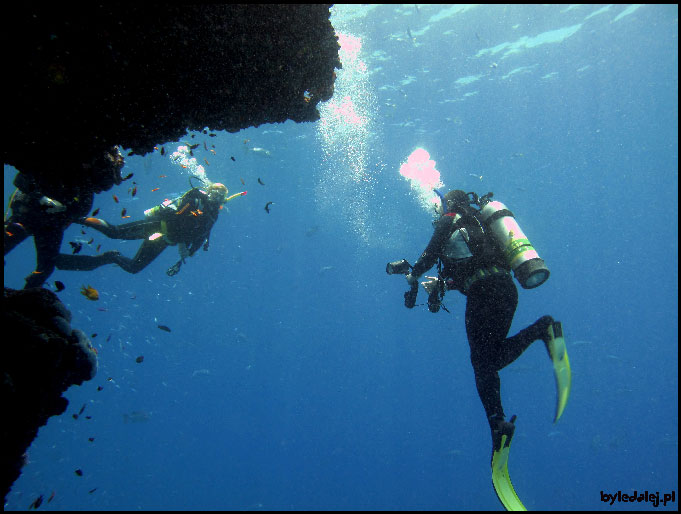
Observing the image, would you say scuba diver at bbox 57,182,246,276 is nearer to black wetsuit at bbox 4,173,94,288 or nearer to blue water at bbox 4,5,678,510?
black wetsuit at bbox 4,173,94,288

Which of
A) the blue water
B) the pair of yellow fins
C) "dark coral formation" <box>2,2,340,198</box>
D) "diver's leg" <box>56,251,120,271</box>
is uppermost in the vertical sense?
the blue water

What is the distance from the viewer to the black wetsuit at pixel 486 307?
4480 mm

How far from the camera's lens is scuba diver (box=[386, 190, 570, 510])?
4391mm

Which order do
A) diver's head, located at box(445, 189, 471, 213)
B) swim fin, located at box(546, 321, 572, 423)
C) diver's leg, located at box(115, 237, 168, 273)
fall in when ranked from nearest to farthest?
1. swim fin, located at box(546, 321, 572, 423)
2. diver's head, located at box(445, 189, 471, 213)
3. diver's leg, located at box(115, 237, 168, 273)

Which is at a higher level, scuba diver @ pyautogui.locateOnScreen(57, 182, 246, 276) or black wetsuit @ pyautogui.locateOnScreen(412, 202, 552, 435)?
scuba diver @ pyautogui.locateOnScreen(57, 182, 246, 276)

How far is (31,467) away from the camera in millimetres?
49875

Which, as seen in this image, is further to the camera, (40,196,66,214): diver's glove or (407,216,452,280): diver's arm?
(40,196,66,214): diver's glove

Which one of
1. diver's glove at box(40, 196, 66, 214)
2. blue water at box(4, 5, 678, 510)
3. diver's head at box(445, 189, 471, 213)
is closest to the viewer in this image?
diver's glove at box(40, 196, 66, 214)

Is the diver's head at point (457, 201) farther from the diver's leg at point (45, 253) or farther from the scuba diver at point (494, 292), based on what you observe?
the diver's leg at point (45, 253)

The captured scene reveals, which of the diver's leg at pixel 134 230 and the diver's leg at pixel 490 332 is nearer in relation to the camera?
the diver's leg at pixel 490 332

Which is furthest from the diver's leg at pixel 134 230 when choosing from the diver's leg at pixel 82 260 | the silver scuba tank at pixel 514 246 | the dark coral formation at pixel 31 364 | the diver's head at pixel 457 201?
the silver scuba tank at pixel 514 246

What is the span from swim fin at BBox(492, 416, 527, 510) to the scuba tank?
1847 millimetres

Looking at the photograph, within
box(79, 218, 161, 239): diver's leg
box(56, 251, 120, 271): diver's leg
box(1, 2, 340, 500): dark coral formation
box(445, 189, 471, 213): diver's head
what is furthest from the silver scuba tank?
box(56, 251, 120, 271): diver's leg

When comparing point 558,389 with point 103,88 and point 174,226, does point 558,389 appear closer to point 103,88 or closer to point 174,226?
point 103,88
